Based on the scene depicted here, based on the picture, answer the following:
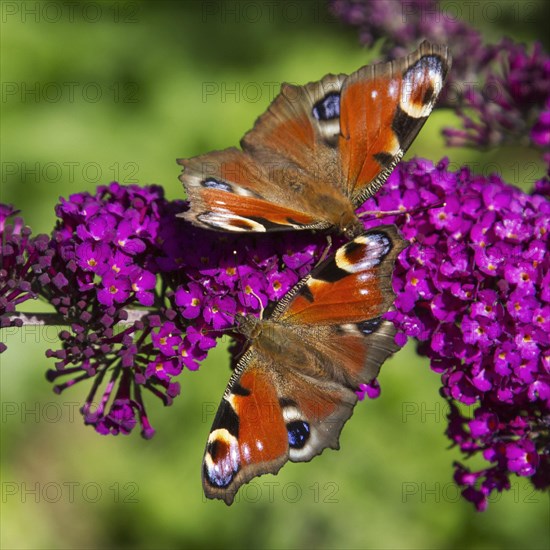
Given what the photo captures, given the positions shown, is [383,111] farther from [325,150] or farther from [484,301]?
[484,301]

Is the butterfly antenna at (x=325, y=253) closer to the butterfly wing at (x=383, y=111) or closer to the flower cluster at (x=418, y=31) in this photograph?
the butterfly wing at (x=383, y=111)

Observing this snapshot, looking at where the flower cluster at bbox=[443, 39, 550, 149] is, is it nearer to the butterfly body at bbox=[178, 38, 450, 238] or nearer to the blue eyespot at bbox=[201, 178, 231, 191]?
the butterfly body at bbox=[178, 38, 450, 238]

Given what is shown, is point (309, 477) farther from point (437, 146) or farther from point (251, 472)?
point (437, 146)

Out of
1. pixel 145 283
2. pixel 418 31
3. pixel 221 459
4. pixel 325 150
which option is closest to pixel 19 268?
pixel 145 283

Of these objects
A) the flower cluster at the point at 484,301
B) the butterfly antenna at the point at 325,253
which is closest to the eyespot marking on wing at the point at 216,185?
the butterfly antenna at the point at 325,253

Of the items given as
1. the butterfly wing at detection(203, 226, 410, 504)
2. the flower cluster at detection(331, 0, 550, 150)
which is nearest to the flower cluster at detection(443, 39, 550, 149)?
the flower cluster at detection(331, 0, 550, 150)

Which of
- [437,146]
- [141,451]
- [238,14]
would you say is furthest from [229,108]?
[141,451]
